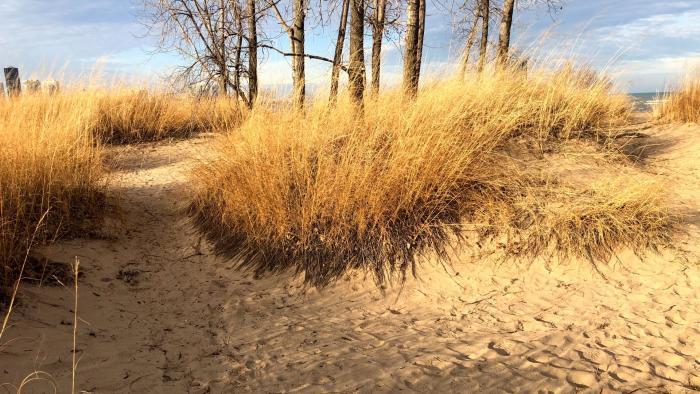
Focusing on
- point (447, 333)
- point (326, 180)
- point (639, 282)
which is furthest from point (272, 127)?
point (639, 282)

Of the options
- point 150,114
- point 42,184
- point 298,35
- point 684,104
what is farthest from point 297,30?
point 684,104

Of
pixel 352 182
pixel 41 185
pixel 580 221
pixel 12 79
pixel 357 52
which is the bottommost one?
pixel 580 221

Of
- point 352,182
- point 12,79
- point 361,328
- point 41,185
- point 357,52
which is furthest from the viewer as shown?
point 12,79

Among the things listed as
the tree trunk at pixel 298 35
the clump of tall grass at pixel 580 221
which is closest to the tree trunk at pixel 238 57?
the tree trunk at pixel 298 35

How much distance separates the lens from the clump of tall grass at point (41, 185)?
3552 millimetres

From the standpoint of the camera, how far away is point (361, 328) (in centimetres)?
330

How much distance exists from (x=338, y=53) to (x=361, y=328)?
586 cm

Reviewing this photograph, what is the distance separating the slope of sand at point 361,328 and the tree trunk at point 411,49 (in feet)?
10.6

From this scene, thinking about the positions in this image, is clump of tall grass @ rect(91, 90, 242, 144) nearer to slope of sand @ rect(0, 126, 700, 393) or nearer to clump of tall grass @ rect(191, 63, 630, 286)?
clump of tall grass @ rect(191, 63, 630, 286)

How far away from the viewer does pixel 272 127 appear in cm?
508

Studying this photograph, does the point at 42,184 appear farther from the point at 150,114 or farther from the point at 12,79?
the point at 12,79

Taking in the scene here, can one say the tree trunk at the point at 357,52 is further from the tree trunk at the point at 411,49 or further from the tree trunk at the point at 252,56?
the tree trunk at the point at 252,56

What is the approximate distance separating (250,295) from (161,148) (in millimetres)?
6735

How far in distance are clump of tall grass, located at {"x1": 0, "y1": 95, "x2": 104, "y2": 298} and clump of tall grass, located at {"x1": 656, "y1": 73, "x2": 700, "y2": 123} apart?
393 inches
